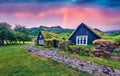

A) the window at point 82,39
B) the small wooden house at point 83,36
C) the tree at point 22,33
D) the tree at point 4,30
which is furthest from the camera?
the tree at point 22,33

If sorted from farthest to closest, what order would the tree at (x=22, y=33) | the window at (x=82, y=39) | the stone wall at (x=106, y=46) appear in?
the tree at (x=22, y=33) → the window at (x=82, y=39) → the stone wall at (x=106, y=46)

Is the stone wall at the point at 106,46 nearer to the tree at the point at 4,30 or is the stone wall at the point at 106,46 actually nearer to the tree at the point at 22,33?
the tree at the point at 4,30

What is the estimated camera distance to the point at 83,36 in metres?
31.5

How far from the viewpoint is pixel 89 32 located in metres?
30.2

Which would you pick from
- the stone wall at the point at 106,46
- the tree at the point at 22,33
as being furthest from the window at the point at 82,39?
the tree at the point at 22,33

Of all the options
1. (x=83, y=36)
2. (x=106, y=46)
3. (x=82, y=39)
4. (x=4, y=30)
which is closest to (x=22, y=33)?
(x=4, y=30)

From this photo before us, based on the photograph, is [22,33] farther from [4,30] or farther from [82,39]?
[82,39]

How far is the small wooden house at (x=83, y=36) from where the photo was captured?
29.7 metres

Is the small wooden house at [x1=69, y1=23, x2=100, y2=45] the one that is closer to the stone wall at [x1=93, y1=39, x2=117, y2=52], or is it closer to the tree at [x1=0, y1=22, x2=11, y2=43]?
the stone wall at [x1=93, y1=39, x2=117, y2=52]

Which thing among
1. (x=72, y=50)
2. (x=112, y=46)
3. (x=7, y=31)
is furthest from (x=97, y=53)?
(x=7, y=31)

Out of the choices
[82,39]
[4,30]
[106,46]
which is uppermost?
[4,30]

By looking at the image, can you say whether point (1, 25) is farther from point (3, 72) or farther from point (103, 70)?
point (103, 70)

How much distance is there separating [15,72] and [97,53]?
11.8 m

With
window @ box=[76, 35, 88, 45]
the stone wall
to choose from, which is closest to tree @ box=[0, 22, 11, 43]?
window @ box=[76, 35, 88, 45]
